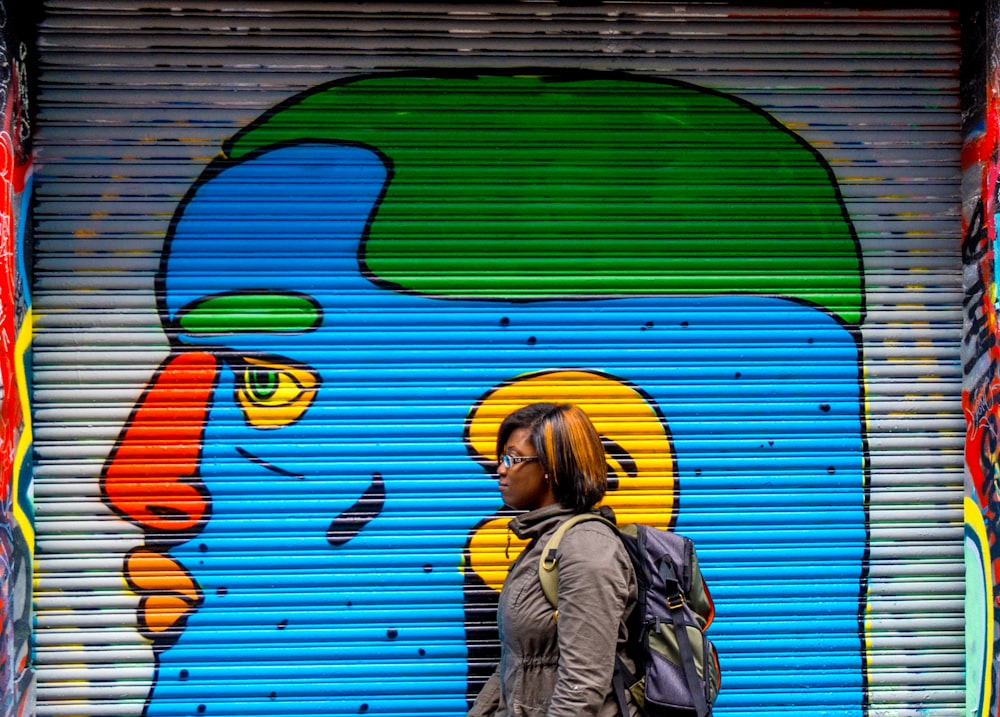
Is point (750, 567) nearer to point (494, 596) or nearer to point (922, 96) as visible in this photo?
point (494, 596)

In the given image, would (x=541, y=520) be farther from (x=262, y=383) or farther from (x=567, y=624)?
(x=262, y=383)

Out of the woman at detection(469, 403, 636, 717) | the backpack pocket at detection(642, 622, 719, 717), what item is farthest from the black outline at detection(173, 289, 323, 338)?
the backpack pocket at detection(642, 622, 719, 717)

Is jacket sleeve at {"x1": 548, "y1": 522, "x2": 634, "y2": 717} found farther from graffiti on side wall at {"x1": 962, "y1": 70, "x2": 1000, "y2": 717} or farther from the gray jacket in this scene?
graffiti on side wall at {"x1": 962, "y1": 70, "x2": 1000, "y2": 717}

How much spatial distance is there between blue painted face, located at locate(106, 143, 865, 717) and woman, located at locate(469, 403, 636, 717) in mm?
990

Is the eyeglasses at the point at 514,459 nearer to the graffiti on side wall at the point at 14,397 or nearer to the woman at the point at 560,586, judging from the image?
the woman at the point at 560,586

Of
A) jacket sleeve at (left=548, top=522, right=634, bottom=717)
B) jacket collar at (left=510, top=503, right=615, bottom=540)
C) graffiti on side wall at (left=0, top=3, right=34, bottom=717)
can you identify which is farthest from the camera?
graffiti on side wall at (left=0, top=3, right=34, bottom=717)

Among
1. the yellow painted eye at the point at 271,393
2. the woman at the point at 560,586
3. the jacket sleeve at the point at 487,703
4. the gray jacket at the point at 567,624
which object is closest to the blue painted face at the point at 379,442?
the yellow painted eye at the point at 271,393

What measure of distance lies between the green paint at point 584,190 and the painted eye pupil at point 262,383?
0.62m

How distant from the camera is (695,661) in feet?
10.9

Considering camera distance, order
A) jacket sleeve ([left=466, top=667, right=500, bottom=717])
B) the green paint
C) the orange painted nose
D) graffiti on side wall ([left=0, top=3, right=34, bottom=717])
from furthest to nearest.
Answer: the green paint < the orange painted nose < graffiti on side wall ([left=0, top=3, right=34, bottom=717]) < jacket sleeve ([left=466, top=667, right=500, bottom=717])

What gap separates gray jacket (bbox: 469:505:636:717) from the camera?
3.11 meters

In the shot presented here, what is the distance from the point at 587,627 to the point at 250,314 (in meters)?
2.15

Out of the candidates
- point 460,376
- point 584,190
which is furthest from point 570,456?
point 584,190

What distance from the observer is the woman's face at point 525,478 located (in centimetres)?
347
